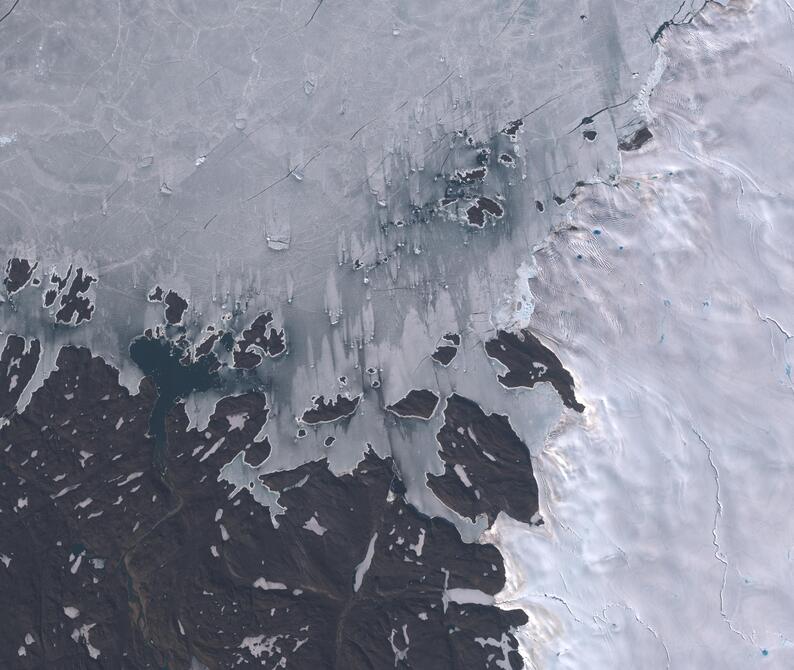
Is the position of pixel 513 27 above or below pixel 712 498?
above

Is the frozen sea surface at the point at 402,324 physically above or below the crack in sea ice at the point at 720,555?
above

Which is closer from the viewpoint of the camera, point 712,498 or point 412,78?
point 712,498

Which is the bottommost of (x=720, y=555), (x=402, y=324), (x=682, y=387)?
(x=720, y=555)

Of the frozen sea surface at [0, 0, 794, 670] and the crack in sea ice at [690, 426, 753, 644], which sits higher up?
the frozen sea surface at [0, 0, 794, 670]

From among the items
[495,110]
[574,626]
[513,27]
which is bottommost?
[574,626]

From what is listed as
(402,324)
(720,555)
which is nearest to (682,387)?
(720,555)

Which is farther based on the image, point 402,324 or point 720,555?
point 402,324

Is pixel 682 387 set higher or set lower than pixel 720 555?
higher

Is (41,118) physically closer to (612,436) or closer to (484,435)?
(484,435)

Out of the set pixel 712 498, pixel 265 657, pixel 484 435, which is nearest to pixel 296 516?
pixel 265 657

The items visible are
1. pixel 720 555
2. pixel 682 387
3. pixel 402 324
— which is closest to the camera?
pixel 720 555

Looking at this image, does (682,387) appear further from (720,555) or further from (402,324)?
(402,324)
